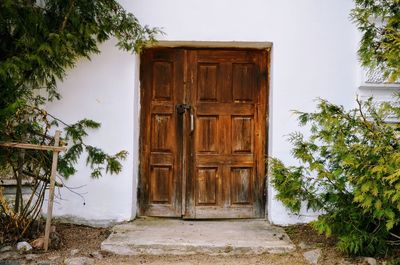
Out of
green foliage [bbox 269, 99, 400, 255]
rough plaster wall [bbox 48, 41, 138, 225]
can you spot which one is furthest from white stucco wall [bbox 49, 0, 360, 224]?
green foliage [bbox 269, 99, 400, 255]

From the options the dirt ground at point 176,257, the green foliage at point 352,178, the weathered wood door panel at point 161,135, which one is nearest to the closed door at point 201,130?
the weathered wood door panel at point 161,135

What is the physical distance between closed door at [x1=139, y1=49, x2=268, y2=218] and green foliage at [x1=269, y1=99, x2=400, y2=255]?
2.48ft

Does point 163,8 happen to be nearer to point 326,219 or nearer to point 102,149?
point 102,149

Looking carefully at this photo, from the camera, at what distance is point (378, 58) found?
12.9 feet

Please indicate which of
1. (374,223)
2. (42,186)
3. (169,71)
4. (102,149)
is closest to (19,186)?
(42,186)

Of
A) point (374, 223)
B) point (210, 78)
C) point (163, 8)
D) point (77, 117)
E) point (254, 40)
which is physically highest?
point (163, 8)

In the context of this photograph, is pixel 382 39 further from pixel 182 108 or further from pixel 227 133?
pixel 182 108

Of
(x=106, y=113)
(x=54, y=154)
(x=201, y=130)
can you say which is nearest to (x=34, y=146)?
(x=54, y=154)

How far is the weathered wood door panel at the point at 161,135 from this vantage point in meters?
5.11

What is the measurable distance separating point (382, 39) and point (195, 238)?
2486mm

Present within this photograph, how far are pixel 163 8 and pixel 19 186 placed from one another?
231 cm

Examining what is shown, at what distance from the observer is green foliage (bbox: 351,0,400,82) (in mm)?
3588

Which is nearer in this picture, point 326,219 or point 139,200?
point 326,219

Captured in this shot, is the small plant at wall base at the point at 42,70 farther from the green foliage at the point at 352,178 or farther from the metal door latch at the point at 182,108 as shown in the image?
the green foliage at the point at 352,178
